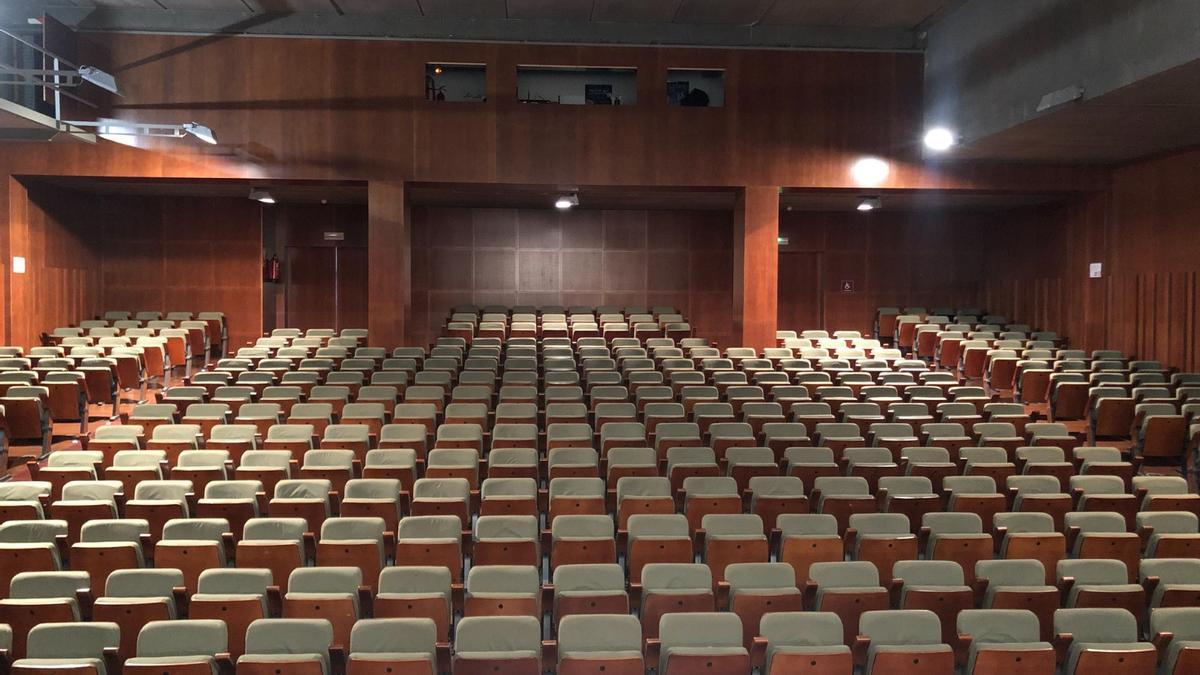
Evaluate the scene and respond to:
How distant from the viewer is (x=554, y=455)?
7934 millimetres

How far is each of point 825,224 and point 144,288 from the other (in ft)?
41.2

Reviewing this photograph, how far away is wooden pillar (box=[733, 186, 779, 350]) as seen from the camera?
46.2 ft

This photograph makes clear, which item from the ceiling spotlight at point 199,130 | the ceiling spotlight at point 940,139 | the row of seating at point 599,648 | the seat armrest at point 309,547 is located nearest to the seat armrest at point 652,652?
the row of seating at point 599,648

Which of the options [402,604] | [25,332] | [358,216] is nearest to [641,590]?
[402,604]

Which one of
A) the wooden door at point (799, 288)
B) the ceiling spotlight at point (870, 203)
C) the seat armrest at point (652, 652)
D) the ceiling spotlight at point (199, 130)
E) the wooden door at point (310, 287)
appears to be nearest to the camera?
the seat armrest at point (652, 652)

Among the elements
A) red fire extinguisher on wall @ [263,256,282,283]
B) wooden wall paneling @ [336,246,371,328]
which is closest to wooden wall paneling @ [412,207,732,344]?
wooden wall paneling @ [336,246,371,328]

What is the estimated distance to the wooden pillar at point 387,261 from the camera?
542 inches

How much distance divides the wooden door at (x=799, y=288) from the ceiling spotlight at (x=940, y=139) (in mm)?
5453

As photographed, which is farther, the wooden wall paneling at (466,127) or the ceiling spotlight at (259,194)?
the ceiling spotlight at (259,194)

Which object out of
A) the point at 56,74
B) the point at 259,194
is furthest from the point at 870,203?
the point at 56,74

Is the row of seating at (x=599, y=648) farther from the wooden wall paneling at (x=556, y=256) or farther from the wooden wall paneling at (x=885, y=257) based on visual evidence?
the wooden wall paneling at (x=885, y=257)

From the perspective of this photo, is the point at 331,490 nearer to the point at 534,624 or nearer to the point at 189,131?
the point at 534,624

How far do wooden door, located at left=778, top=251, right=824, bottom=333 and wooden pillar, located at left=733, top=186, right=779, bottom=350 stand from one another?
4426mm

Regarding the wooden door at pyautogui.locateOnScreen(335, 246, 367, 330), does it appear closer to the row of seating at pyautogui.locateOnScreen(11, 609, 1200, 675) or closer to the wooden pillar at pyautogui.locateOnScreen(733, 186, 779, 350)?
the wooden pillar at pyautogui.locateOnScreen(733, 186, 779, 350)
